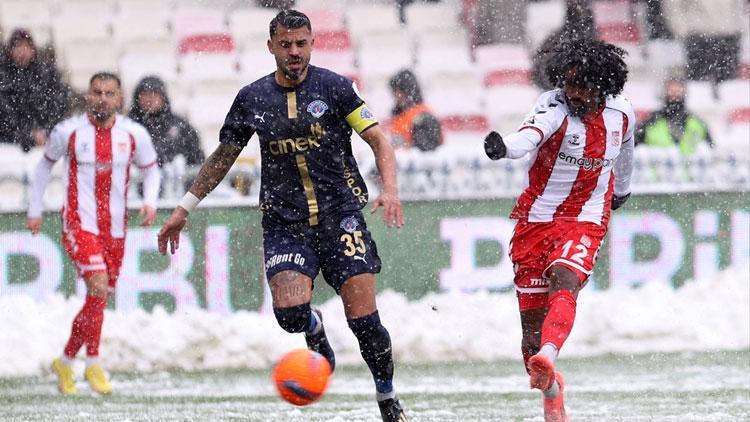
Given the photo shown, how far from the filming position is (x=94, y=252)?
10.1 m

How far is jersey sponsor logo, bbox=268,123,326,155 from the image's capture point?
717 centimetres

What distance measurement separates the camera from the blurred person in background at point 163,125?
12.0 meters

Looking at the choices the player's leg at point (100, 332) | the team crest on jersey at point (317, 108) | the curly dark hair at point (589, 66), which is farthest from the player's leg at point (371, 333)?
the player's leg at point (100, 332)

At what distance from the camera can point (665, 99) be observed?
551 inches

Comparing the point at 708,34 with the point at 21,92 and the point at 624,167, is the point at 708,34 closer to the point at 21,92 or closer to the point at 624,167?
the point at 21,92

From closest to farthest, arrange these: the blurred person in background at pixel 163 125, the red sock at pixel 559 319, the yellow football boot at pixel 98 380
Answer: the red sock at pixel 559 319
the yellow football boot at pixel 98 380
the blurred person in background at pixel 163 125

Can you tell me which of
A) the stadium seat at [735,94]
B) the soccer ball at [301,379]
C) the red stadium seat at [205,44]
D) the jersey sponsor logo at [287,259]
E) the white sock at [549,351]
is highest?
the red stadium seat at [205,44]

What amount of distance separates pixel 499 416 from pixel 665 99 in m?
6.43

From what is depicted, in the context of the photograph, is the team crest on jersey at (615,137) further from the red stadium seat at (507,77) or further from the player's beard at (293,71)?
the red stadium seat at (507,77)

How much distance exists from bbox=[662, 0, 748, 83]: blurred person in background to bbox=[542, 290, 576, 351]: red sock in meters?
9.82

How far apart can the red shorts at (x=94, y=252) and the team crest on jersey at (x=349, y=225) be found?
331 cm

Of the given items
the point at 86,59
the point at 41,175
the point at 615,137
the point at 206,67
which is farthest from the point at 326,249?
the point at 86,59

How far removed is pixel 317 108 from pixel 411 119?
5.76 m

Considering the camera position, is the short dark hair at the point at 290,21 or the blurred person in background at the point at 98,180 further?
the blurred person in background at the point at 98,180
